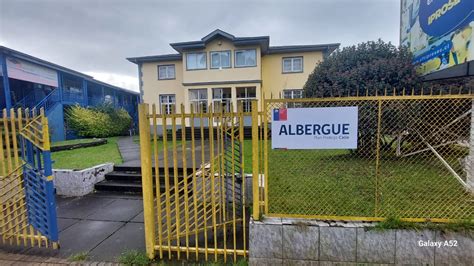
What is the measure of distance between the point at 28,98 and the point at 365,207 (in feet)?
71.2

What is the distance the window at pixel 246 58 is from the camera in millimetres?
15945

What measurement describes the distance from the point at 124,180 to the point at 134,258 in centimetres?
342

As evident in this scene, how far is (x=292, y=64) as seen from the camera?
1686 centimetres

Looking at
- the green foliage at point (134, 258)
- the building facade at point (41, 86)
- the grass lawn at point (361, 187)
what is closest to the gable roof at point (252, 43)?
the building facade at point (41, 86)

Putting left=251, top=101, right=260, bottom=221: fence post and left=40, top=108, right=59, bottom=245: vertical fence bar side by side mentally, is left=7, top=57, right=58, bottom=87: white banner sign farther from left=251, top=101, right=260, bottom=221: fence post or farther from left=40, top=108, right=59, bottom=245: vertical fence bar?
left=251, top=101, right=260, bottom=221: fence post

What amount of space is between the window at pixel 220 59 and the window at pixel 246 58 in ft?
2.22

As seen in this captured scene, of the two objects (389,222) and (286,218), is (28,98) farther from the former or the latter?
(389,222)

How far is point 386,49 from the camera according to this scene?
618 cm

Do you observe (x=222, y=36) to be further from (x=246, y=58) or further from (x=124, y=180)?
(x=124, y=180)

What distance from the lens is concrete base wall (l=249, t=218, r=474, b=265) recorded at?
2598mm

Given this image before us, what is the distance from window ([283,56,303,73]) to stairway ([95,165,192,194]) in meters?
13.3

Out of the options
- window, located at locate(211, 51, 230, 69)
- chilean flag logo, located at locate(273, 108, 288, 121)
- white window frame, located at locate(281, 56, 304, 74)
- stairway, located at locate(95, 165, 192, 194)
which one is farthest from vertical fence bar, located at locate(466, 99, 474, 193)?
window, located at locate(211, 51, 230, 69)

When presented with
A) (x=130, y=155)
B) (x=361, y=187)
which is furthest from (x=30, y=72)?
(x=361, y=187)

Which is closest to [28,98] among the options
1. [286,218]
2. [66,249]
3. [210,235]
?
[66,249]
